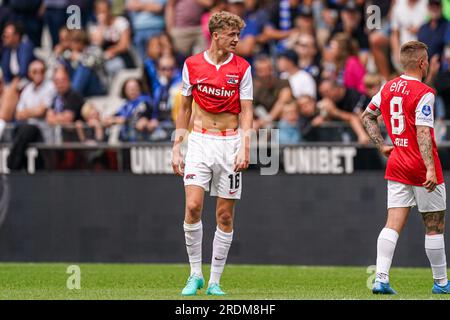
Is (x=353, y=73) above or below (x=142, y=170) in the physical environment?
above

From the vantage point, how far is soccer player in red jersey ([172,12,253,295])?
1082 cm

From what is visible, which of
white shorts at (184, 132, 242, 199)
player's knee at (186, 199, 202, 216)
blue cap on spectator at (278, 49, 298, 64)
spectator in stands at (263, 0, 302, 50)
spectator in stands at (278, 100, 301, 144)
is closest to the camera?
player's knee at (186, 199, 202, 216)

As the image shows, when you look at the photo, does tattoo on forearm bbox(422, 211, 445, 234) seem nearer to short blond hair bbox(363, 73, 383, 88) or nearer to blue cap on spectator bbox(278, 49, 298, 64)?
short blond hair bbox(363, 73, 383, 88)

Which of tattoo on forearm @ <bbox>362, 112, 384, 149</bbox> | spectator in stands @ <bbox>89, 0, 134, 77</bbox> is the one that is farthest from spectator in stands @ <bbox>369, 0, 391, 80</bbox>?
tattoo on forearm @ <bbox>362, 112, 384, 149</bbox>

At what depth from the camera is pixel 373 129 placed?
10961 mm

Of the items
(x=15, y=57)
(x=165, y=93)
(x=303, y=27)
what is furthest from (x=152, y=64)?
(x=15, y=57)

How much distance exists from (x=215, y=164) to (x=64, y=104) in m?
8.62

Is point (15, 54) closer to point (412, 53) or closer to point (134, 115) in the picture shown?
point (134, 115)

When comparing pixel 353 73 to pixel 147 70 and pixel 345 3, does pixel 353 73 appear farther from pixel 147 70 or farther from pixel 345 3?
pixel 147 70

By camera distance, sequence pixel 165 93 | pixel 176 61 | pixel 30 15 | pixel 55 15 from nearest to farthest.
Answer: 1. pixel 165 93
2. pixel 176 61
3. pixel 55 15
4. pixel 30 15

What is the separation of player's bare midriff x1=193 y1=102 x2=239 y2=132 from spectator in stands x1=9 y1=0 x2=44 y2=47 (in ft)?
37.8
